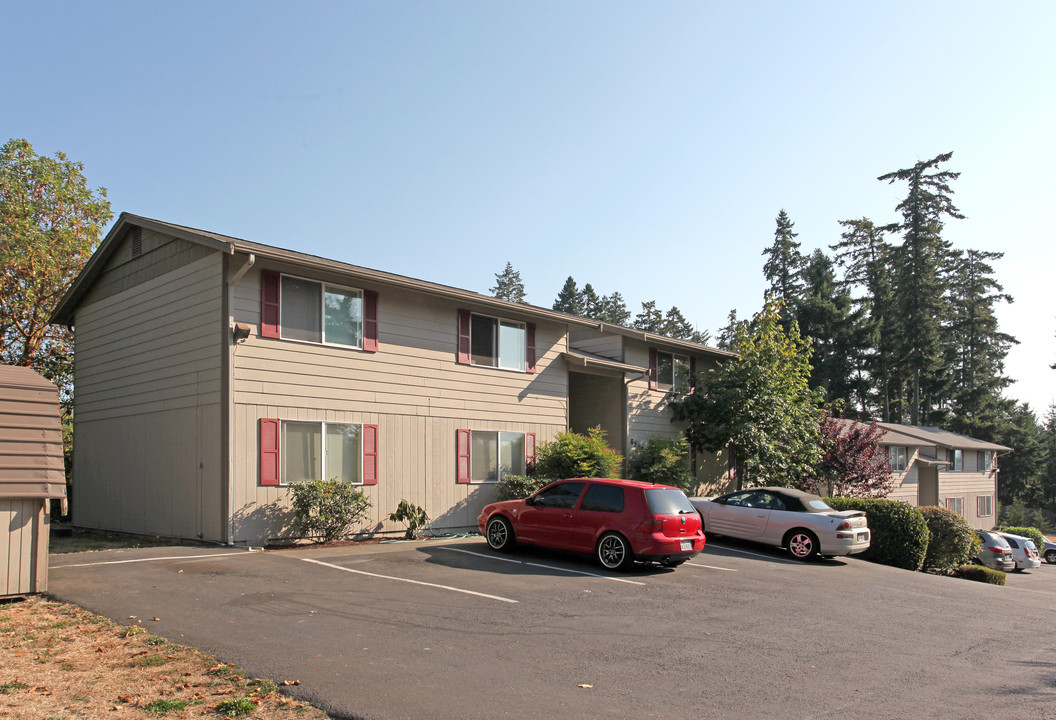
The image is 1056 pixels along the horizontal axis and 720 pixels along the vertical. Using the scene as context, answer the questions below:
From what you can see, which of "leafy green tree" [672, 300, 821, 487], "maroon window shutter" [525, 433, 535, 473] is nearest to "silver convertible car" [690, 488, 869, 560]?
"maroon window shutter" [525, 433, 535, 473]

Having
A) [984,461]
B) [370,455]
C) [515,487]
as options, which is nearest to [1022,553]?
[984,461]

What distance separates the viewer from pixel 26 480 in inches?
368

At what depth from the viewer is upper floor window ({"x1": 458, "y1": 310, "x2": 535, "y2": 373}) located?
18.7m

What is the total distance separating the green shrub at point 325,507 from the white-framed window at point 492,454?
3.31 meters

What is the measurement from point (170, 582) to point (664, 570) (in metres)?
7.62

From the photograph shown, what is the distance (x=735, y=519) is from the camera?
1744 centimetres

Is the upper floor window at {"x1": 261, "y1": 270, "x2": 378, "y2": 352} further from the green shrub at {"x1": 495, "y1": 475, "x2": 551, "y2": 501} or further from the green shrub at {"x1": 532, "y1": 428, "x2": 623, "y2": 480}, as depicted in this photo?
the green shrub at {"x1": 532, "y1": 428, "x2": 623, "y2": 480}

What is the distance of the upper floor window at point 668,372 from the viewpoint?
24.5 metres

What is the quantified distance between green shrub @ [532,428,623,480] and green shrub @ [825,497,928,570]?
20.8ft

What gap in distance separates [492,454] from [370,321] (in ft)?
15.1

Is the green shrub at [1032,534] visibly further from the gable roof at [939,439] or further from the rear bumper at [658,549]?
the rear bumper at [658,549]

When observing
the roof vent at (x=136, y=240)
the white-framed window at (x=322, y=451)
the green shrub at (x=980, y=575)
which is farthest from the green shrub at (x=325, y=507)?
the green shrub at (x=980, y=575)

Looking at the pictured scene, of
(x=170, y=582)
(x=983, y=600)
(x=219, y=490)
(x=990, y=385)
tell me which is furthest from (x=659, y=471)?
(x=990, y=385)

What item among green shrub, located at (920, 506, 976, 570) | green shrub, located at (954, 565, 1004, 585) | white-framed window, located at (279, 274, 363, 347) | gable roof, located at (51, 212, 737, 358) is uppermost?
gable roof, located at (51, 212, 737, 358)
